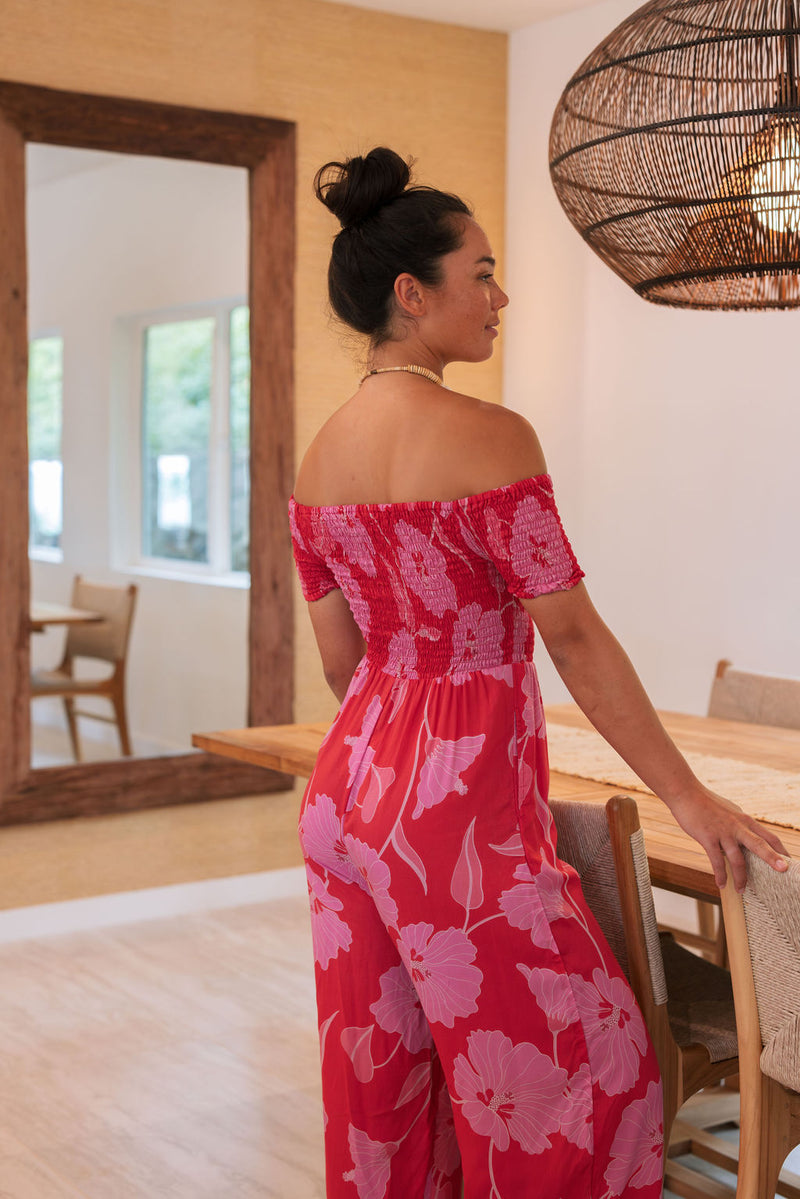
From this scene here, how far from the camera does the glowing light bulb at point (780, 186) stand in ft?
6.48

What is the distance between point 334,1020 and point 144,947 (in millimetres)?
2228

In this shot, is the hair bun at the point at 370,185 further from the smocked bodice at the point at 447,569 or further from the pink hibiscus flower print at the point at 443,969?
the pink hibiscus flower print at the point at 443,969

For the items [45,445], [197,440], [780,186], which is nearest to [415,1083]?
[780,186]

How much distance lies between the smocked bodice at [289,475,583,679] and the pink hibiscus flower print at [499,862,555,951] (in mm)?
241

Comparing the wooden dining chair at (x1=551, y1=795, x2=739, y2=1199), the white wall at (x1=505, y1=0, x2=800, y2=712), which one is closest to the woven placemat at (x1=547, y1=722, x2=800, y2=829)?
the wooden dining chair at (x1=551, y1=795, x2=739, y2=1199)

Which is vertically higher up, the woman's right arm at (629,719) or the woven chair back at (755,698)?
the woman's right arm at (629,719)

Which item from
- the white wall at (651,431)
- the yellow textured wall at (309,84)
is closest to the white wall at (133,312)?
the yellow textured wall at (309,84)

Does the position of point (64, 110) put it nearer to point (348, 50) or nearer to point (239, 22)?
point (239, 22)

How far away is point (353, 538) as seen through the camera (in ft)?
5.33

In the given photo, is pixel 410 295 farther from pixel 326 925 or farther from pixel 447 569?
pixel 326 925

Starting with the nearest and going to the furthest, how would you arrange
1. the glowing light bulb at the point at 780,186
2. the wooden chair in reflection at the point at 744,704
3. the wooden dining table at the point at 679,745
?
the wooden dining table at the point at 679,745
the glowing light bulb at the point at 780,186
the wooden chair in reflection at the point at 744,704

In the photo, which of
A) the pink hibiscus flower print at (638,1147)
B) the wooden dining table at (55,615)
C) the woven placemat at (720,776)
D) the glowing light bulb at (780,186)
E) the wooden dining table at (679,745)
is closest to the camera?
the pink hibiscus flower print at (638,1147)

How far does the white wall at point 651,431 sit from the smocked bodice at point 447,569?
2332 mm

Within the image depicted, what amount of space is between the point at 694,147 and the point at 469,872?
112 cm
